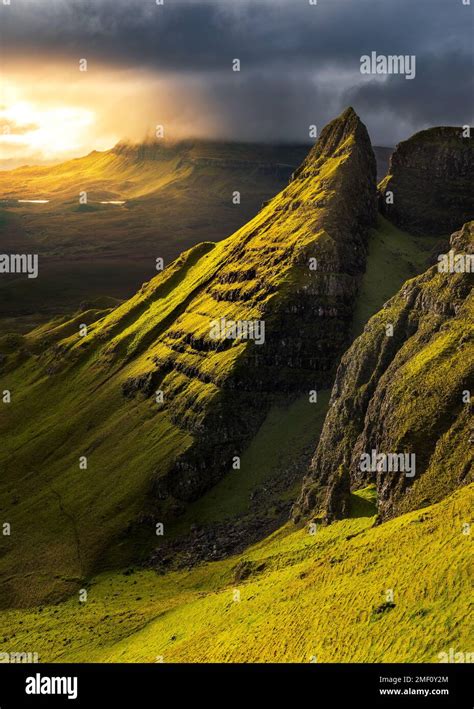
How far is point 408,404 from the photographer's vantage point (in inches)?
3947

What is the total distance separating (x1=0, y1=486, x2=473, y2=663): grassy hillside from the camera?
62.9 meters

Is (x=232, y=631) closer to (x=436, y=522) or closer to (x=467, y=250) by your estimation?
(x=436, y=522)

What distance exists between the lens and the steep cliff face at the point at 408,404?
90.2 m

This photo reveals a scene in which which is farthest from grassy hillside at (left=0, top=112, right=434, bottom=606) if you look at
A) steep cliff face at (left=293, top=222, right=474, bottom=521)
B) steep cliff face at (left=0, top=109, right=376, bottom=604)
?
steep cliff face at (left=293, top=222, right=474, bottom=521)

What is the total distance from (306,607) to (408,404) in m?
34.9

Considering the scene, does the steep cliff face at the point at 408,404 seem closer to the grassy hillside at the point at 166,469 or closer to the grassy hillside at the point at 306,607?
the grassy hillside at the point at 306,607

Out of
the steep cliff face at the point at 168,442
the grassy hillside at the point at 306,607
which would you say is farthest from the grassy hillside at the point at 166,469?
the grassy hillside at the point at 306,607

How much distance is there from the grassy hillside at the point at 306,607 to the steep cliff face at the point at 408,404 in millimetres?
5988

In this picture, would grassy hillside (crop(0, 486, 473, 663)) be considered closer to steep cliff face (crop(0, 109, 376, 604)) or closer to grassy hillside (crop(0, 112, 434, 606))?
grassy hillside (crop(0, 112, 434, 606))

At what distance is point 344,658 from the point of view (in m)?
63.5

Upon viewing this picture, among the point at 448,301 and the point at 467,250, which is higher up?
the point at 467,250
